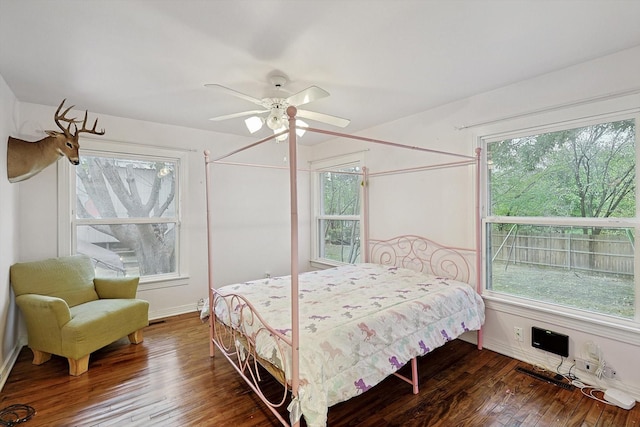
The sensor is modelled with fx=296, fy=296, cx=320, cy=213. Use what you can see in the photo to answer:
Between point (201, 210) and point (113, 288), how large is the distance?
133 cm

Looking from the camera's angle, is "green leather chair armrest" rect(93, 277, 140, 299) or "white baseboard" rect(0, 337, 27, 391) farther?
"green leather chair armrest" rect(93, 277, 140, 299)

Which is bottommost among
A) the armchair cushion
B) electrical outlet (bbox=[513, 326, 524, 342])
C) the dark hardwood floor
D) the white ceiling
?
the dark hardwood floor

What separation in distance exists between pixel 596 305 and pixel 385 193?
2189 millimetres

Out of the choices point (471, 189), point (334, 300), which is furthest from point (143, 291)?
point (471, 189)

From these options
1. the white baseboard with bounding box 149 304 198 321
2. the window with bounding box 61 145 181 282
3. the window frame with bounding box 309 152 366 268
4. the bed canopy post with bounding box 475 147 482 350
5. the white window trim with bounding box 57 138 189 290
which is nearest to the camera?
the bed canopy post with bounding box 475 147 482 350

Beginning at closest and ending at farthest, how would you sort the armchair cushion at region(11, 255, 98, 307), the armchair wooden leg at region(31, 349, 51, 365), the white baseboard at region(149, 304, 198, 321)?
the armchair wooden leg at region(31, 349, 51, 365)
the armchair cushion at region(11, 255, 98, 307)
the white baseboard at region(149, 304, 198, 321)

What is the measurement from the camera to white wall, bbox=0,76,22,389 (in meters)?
2.38

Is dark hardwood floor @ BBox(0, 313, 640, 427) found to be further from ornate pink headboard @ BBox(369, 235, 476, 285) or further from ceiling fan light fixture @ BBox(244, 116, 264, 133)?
ceiling fan light fixture @ BBox(244, 116, 264, 133)

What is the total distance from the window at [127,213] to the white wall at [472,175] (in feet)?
8.59

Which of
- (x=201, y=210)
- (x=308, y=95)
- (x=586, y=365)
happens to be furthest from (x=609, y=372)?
(x=201, y=210)

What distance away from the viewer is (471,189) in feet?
9.55

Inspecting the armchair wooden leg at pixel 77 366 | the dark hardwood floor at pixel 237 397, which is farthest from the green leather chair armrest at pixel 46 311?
the dark hardwood floor at pixel 237 397

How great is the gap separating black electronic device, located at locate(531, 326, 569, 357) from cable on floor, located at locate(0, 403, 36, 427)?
373 cm

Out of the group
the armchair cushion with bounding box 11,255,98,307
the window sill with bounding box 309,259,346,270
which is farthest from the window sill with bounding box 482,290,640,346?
the armchair cushion with bounding box 11,255,98,307
